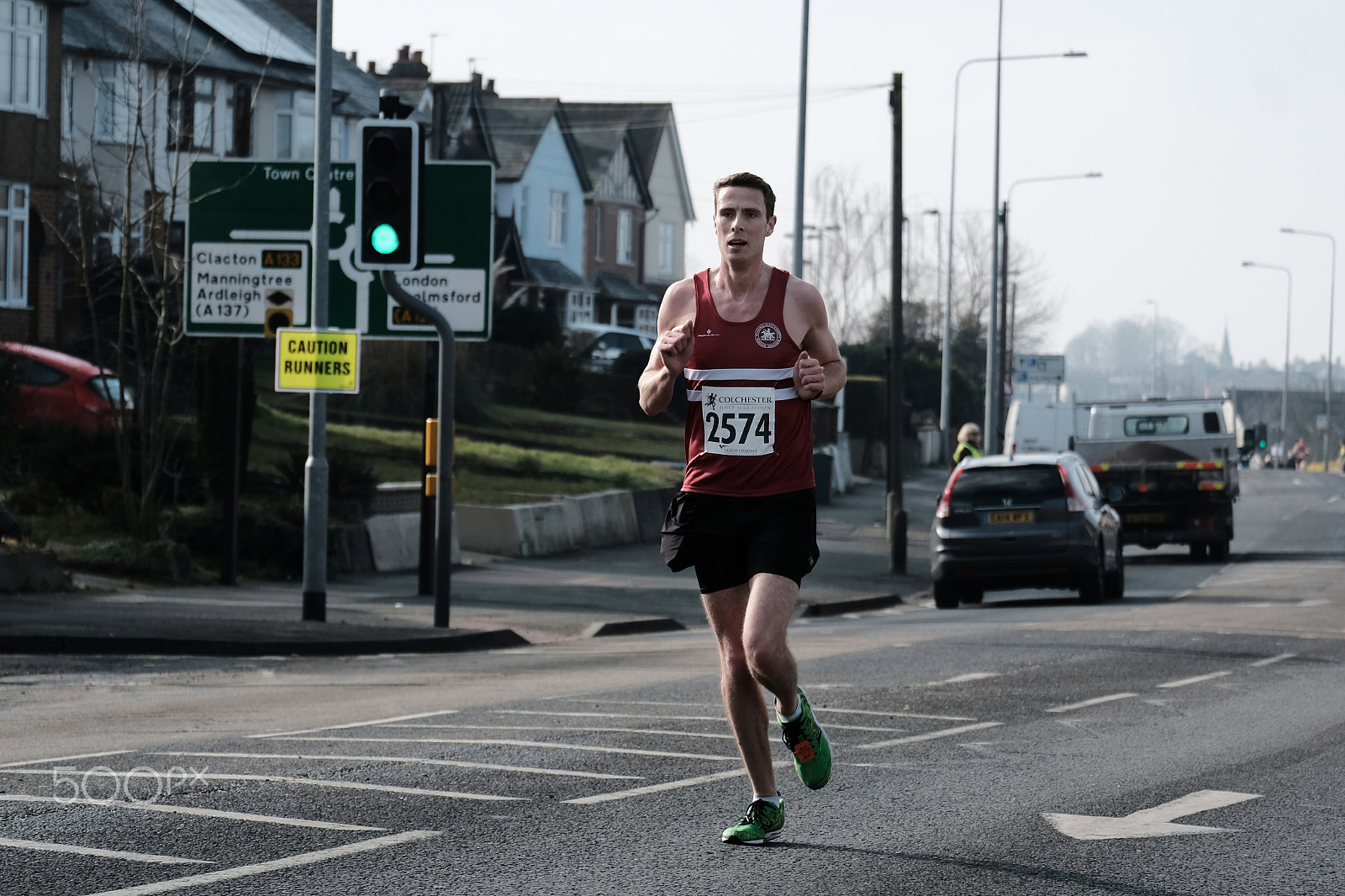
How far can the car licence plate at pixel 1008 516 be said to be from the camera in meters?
19.2

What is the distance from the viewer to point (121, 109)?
4062cm

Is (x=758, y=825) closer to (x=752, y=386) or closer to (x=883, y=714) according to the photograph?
(x=752, y=386)

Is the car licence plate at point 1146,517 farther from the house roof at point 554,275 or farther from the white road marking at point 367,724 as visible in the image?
the house roof at point 554,275

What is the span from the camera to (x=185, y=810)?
21.6 ft

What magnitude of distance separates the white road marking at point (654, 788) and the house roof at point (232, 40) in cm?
3052

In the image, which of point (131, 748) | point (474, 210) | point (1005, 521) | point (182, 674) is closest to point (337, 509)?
point (474, 210)

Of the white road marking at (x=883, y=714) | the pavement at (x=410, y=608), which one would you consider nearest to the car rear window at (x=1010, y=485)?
the pavement at (x=410, y=608)

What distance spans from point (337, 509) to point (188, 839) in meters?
15.2

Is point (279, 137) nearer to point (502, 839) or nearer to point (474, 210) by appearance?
point (474, 210)

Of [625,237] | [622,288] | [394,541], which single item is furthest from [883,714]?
[625,237]

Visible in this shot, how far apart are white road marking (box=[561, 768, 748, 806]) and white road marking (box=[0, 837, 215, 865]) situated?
1.65m

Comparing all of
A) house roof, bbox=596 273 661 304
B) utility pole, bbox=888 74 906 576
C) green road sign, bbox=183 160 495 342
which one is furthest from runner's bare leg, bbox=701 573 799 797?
house roof, bbox=596 273 661 304

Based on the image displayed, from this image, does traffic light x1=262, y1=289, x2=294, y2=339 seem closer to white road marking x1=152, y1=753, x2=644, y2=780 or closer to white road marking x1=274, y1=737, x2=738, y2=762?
white road marking x1=274, y1=737, x2=738, y2=762

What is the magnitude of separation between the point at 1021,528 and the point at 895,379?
18.7 feet
